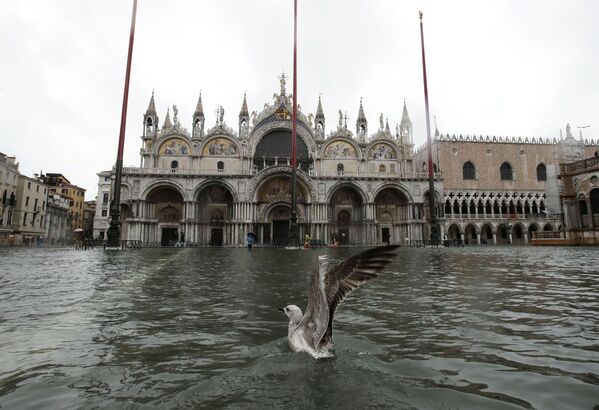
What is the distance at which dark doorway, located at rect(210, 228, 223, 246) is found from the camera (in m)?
38.3

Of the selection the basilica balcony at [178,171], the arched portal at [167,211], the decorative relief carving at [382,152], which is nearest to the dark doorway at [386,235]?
the decorative relief carving at [382,152]

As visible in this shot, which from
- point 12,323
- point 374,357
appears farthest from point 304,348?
point 12,323

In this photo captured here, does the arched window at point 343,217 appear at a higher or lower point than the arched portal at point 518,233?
higher

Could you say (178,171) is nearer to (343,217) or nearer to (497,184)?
(343,217)

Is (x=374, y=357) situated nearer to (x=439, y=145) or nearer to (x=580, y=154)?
(x=439, y=145)

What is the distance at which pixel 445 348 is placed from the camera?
292 cm

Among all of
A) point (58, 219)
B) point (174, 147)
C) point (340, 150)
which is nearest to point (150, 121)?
point (174, 147)

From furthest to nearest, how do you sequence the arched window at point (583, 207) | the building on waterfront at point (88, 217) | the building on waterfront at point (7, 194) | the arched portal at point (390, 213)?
the building on waterfront at point (88, 217) < the arched portal at point (390, 213) < the building on waterfront at point (7, 194) < the arched window at point (583, 207)

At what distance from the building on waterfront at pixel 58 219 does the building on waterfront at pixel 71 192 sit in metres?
2.91

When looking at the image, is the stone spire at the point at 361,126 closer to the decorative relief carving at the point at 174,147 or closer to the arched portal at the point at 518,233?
the decorative relief carving at the point at 174,147

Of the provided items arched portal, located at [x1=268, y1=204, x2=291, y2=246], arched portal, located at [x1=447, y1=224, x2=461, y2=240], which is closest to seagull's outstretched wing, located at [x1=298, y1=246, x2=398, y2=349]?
arched portal, located at [x1=268, y1=204, x2=291, y2=246]

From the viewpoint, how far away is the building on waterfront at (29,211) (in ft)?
139

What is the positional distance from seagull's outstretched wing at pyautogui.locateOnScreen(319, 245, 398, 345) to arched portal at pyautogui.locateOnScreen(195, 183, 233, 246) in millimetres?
35672

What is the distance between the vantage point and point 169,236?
38469 mm
